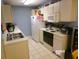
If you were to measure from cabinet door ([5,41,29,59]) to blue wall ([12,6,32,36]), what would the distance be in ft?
14.8

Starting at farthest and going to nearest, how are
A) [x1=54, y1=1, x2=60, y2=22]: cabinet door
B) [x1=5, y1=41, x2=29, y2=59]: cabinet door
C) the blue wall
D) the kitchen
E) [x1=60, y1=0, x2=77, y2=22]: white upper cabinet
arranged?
the blue wall
[x1=54, y1=1, x2=60, y2=22]: cabinet door
[x1=60, y1=0, x2=77, y2=22]: white upper cabinet
the kitchen
[x1=5, y1=41, x2=29, y2=59]: cabinet door

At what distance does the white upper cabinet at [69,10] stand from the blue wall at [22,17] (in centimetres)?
384

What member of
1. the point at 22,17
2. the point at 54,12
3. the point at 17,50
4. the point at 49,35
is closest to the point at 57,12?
the point at 54,12

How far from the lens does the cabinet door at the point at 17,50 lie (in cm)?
218

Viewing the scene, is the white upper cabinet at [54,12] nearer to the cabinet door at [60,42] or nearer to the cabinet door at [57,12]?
the cabinet door at [57,12]

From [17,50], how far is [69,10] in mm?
2030

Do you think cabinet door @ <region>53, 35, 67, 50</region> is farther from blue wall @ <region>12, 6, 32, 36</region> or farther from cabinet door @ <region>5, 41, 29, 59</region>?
blue wall @ <region>12, 6, 32, 36</region>

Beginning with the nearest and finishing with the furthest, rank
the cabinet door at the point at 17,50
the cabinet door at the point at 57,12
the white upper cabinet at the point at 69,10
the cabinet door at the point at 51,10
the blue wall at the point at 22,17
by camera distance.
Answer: the cabinet door at the point at 17,50, the white upper cabinet at the point at 69,10, the cabinet door at the point at 57,12, the cabinet door at the point at 51,10, the blue wall at the point at 22,17

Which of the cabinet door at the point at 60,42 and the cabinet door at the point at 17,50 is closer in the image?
the cabinet door at the point at 17,50

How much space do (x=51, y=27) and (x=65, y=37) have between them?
1.73 metres

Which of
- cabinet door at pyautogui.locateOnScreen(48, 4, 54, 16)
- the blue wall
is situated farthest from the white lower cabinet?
the blue wall

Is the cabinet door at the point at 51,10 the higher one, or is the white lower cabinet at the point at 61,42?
the cabinet door at the point at 51,10

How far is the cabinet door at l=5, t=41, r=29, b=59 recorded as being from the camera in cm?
218

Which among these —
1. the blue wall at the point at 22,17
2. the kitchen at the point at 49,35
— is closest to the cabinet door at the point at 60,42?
the kitchen at the point at 49,35
